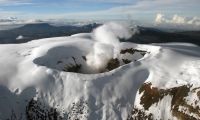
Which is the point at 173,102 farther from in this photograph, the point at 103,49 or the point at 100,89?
the point at 103,49

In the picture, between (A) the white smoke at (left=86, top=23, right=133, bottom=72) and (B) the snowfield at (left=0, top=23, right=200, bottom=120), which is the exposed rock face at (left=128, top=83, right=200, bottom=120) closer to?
(B) the snowfield at (left=0, top=23, right=200, bottom=120)

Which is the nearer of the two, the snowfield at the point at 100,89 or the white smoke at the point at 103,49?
the snowfield at the point at 100,89

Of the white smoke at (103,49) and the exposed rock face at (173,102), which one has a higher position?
the white smoke at (103,49)

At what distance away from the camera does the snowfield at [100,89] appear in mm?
73188

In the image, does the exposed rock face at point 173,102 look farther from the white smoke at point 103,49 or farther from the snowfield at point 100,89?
the white smoke at point 103,49

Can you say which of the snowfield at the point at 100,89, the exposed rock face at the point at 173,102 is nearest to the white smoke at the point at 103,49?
the snowfield at the point at 100,89

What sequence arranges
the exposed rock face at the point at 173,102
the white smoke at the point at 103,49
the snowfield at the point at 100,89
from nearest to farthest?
the exposed rock face at the point at 173,102
the snowfield at the point at 100,89
the white smoke at the point at 103,49

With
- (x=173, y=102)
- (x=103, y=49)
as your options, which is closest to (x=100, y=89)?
(x=173, y=102)

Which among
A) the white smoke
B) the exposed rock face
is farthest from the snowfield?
the white smoke

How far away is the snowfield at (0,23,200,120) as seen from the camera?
2881 inches

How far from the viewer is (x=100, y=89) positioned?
7888 centimetres

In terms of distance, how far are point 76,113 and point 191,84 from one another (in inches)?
1006

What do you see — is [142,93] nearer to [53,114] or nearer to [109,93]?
[109,93]

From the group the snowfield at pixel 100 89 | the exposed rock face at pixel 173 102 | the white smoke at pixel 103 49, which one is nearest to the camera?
the exposed rock face at pixel 173 102
